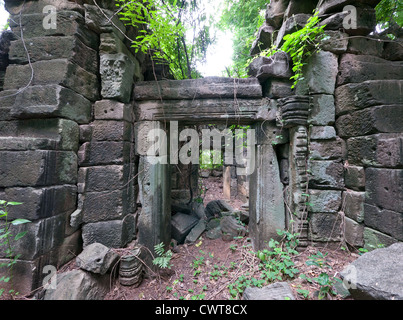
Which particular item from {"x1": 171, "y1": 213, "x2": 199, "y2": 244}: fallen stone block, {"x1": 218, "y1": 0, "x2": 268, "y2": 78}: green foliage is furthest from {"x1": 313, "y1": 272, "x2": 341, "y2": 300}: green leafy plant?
{"x1": 218, "y1": 0, "x2": 268, "y2": 78}: green foliage

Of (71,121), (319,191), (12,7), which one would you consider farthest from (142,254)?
(12,7)

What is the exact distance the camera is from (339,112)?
2162 millimetres

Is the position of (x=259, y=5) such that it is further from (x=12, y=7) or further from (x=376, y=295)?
(x=376, y=295)

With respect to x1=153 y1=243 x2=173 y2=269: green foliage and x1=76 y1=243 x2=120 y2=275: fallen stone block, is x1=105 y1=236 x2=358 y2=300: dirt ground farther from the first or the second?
x1=76 y1=243 x2=120 y2=275: fallen stone block

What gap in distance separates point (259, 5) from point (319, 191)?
472 centimetres

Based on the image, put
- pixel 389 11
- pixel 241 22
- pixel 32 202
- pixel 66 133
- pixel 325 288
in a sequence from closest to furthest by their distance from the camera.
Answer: pixel 325 288 → pixel 32 202 → pixel 66 133 → pixel 389 11 → pixel 241 22

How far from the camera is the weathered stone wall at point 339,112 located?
193cm

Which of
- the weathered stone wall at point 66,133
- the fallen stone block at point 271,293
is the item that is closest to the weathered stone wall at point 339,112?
the fallen stone block at point 271,293

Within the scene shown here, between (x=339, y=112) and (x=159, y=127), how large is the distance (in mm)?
2490

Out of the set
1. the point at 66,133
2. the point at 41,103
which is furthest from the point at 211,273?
the point at 41,103

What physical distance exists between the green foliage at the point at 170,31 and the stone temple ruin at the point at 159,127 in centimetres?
26

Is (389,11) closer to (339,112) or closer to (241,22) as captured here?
(339,112)

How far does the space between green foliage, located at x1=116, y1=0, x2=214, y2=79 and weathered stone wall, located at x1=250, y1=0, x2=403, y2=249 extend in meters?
1.42

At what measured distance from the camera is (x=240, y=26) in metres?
4.79
